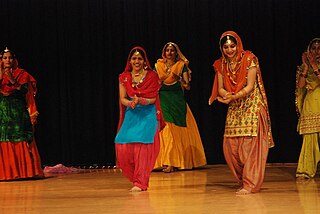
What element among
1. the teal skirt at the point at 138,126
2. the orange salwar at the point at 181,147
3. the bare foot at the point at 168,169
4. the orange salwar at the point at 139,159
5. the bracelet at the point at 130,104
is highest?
the bracelet at the point at 130,104

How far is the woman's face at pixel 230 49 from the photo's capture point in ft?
19.9

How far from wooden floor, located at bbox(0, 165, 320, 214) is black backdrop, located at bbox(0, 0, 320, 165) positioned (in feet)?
6.56

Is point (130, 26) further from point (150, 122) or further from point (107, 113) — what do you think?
point (150, 122)

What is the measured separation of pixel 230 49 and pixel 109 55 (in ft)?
14.5

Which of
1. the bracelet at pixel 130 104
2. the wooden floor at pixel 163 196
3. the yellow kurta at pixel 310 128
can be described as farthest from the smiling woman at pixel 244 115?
the yellow kurta at pixel 310 128

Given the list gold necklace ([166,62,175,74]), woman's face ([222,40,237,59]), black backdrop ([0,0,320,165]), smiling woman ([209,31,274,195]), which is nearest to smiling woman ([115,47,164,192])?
smiling woman ([209,31,274,195])

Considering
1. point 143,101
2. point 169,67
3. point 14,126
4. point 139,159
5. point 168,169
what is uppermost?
point 169,67

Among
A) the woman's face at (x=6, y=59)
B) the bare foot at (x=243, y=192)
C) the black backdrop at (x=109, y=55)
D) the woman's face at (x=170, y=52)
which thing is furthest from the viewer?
the black backdrop at (x=109, y=55)

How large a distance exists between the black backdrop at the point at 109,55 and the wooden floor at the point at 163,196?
200 centimetres

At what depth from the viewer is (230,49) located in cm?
607

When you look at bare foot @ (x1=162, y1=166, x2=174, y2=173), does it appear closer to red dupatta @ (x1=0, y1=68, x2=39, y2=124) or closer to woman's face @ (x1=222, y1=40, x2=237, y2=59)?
red dupatta @ (x1=0, y1=68, x2=39, y2=124)

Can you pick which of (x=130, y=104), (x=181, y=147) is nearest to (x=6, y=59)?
(x=130, y=104)

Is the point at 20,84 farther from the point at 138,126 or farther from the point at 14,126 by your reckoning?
the point at 138,126

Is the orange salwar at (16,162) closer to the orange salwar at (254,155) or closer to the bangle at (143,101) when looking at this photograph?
the bangle at (143,101)
